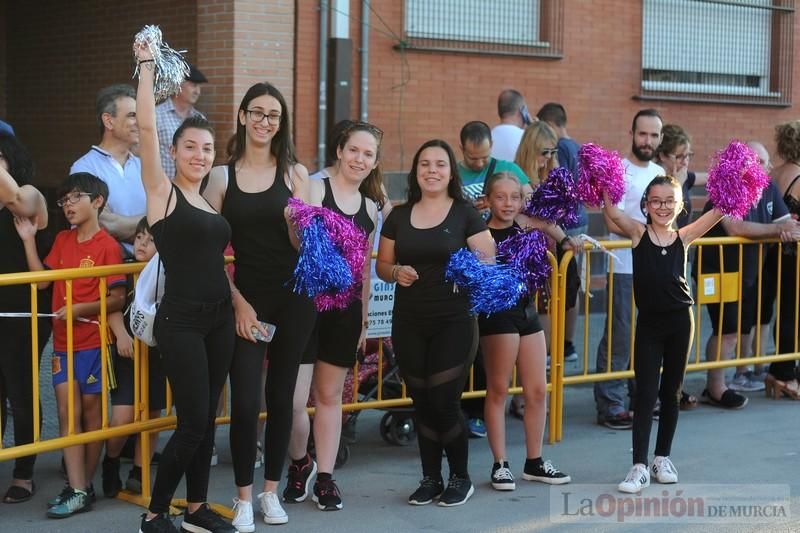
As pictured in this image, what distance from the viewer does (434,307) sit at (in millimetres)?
5891

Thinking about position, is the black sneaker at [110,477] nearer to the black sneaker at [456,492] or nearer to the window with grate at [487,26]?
the black sneaker at [456,492]

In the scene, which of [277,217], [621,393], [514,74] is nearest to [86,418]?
[277,217]

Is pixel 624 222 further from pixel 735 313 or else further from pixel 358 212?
pixel 735 313

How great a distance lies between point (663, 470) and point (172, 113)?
4471 mm

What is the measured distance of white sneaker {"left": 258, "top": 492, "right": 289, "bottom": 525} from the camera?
562 cm

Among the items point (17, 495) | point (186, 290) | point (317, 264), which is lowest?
point (17, 495)

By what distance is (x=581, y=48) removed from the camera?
12633mm

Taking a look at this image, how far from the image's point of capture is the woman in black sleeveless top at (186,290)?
16.6ft

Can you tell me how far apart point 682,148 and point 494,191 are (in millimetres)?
2363

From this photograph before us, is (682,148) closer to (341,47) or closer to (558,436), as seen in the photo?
(558,436)

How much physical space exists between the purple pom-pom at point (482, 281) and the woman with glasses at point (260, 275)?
0.75m

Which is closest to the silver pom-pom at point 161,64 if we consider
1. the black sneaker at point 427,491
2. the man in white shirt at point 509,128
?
the black sneaker at point 427,491

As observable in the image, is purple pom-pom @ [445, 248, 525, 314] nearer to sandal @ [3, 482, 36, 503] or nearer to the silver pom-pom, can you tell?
the silver pom-pom

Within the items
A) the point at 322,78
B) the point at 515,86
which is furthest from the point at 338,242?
the point at 515,86
